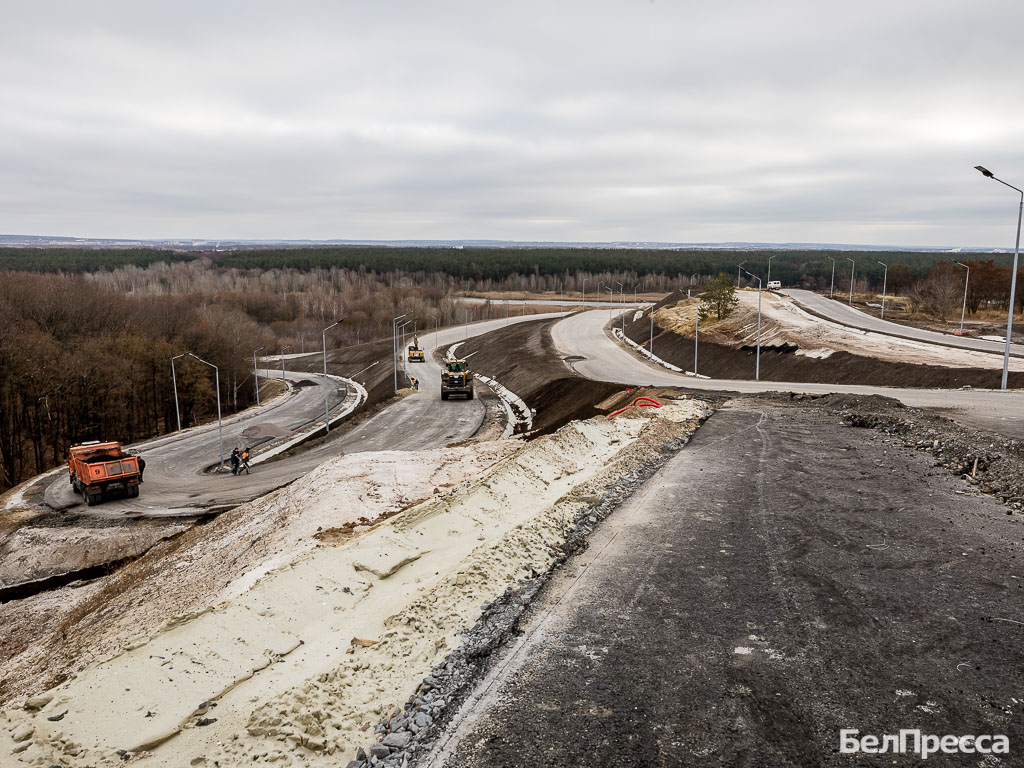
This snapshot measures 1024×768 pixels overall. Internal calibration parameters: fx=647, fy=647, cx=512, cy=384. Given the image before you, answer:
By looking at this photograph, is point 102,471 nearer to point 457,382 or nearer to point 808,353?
point 457,382

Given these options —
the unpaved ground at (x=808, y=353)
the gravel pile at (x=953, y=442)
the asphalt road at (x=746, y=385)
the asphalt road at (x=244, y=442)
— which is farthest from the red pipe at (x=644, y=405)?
the unpaved ground at (x=808, y=353)

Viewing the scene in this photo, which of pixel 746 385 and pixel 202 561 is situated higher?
pixel 746 385

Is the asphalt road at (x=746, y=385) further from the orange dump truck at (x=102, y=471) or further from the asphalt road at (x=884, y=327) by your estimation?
the orange dump truck at (x=102, y=471)

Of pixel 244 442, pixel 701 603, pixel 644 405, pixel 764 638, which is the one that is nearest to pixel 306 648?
pixel 701 603

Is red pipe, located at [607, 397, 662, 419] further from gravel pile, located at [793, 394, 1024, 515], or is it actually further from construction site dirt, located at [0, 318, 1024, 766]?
gravel pile, located at [793, 394, 1024, 515]

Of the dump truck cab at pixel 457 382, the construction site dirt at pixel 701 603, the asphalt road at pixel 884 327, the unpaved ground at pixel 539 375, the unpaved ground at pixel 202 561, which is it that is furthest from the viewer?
the dump truck cab at pixel 457 382

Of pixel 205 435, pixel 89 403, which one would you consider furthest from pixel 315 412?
→ pixel 89 403
